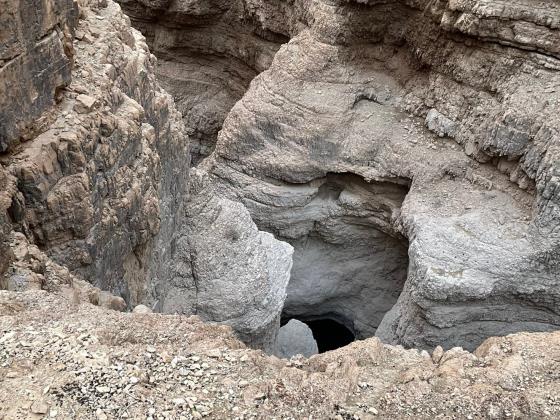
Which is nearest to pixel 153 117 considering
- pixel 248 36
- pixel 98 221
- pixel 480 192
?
pixel 98 221

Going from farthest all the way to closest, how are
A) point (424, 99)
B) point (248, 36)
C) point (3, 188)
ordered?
point (248, 36), point (424, 99), point (3, 188)

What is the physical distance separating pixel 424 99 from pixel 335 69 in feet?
4.76

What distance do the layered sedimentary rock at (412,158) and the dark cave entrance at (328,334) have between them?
52cm

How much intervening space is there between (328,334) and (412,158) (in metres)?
4.15

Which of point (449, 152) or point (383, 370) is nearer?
point (383, 370)

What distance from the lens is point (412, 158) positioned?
830 centimetres

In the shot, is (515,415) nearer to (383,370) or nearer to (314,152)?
(383,370)

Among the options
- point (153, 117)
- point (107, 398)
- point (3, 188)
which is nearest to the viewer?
point (107, 398)

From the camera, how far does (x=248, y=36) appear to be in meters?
10.9

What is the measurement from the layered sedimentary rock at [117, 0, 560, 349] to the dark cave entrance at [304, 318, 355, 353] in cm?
52

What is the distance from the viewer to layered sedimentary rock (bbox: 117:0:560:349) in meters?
7.00

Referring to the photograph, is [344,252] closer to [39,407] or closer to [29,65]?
[29,65]

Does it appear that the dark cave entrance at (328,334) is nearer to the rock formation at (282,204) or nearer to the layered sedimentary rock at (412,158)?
the rock formation at (282,204)

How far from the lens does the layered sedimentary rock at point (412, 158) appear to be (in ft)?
23.0
